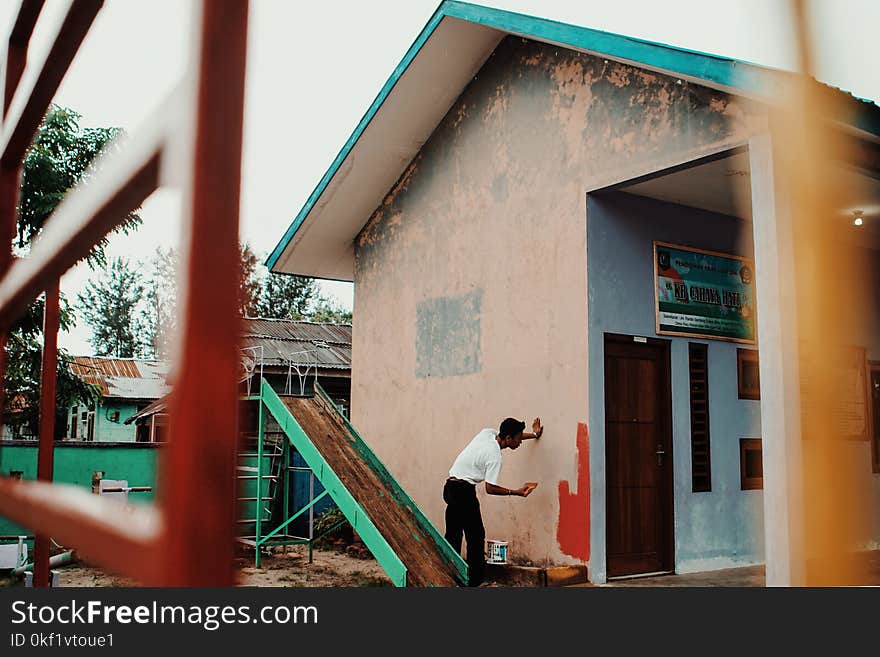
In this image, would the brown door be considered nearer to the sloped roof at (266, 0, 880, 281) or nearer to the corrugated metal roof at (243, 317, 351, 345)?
the sloped roof at (266, 0, 880, 281)

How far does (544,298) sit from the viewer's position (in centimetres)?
920

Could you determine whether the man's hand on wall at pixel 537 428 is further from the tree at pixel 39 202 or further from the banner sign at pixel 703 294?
the tree at pixel 39 202

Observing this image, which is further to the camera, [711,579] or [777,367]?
[711,579]

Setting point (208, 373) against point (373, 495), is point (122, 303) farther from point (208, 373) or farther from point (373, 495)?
point (373, 495)

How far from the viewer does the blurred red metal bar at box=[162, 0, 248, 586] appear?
535 millimetres

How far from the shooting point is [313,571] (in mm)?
10492

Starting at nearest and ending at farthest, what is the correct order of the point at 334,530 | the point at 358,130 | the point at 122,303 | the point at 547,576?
the point at 122,303 < the point at 547,576 < the point at 358,130 < the point at 334,530

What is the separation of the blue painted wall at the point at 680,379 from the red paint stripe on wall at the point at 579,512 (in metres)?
0.06

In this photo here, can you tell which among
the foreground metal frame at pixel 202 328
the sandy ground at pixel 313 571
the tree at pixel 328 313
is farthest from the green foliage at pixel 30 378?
the tree at pixel 328 313

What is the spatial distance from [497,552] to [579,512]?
3.30 ft

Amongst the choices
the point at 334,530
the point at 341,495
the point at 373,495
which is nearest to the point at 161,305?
the point at 341,495

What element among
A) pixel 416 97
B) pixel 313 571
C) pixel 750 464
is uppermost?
pixel 416 97

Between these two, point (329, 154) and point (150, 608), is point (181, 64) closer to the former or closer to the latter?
point (150, 608)

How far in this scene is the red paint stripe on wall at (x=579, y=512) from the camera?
8.35 m
